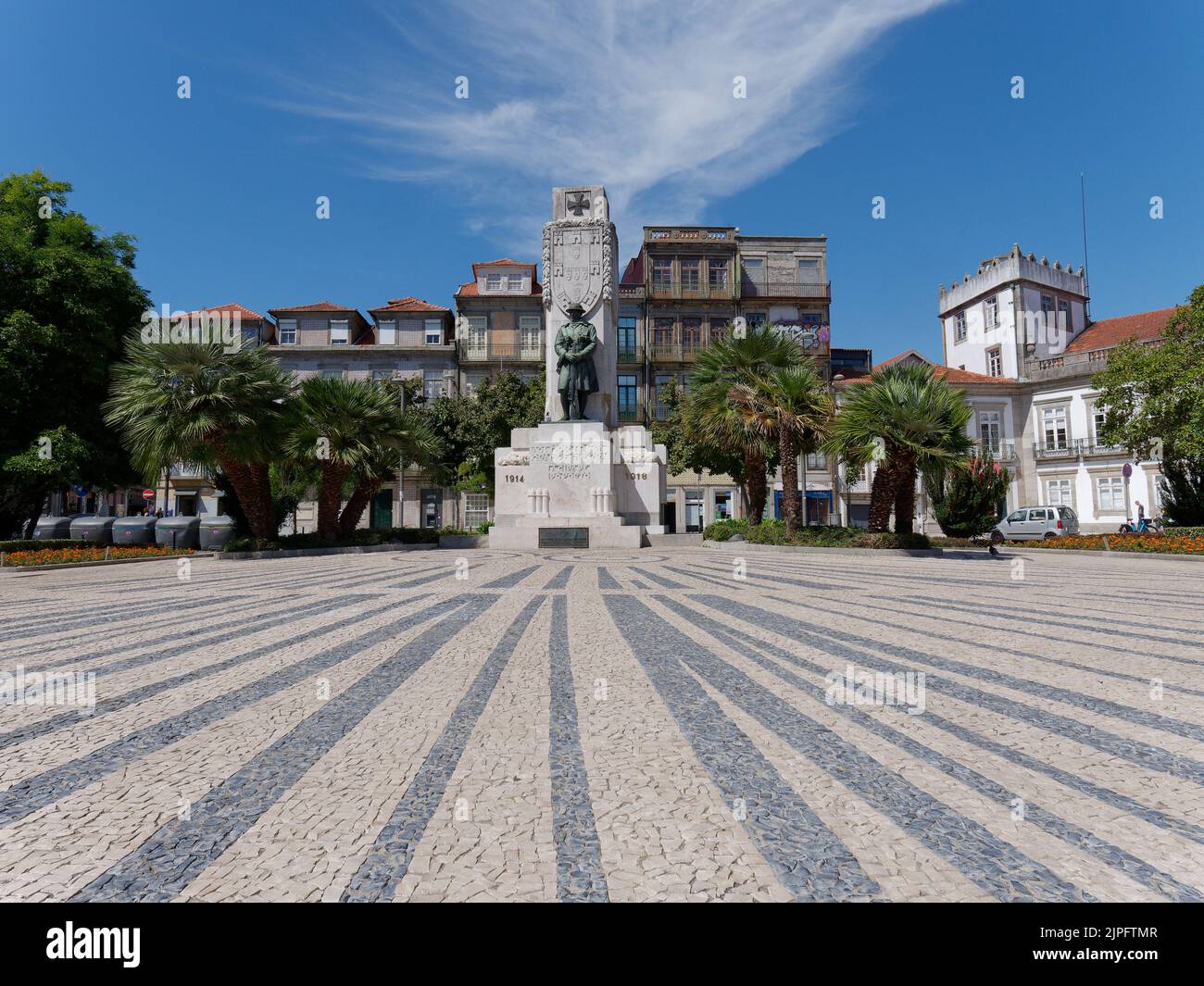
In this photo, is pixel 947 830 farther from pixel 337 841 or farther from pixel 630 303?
pixel 630 303

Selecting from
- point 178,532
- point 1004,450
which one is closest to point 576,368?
point 178,532

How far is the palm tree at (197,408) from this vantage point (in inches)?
675

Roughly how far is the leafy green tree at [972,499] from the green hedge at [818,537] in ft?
17.8

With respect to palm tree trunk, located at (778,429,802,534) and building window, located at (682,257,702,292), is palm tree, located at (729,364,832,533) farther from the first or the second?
building window, located at (682,257,702,292)

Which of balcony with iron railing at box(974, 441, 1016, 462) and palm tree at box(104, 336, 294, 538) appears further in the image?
balcony with iron railing at box(974, 441, 1016, 462)

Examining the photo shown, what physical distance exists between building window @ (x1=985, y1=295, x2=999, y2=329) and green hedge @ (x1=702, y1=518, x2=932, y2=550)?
36.1 metres

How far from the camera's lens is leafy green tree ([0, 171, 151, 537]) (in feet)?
58.7

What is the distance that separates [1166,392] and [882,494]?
524 inches

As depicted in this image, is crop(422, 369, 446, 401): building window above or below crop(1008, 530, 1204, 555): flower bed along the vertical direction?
above

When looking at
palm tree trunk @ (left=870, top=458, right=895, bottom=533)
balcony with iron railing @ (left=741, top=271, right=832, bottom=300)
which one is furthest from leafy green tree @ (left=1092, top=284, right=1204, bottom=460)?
balcony with iron railing @ (left=741, top=271, right=832, bottom=300)

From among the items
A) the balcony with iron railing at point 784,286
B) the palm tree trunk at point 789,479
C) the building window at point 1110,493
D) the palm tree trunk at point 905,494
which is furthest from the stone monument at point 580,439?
the building window at point 1110,493

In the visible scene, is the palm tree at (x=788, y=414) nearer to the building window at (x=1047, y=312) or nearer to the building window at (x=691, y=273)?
the building window at (x=691, y=273)
